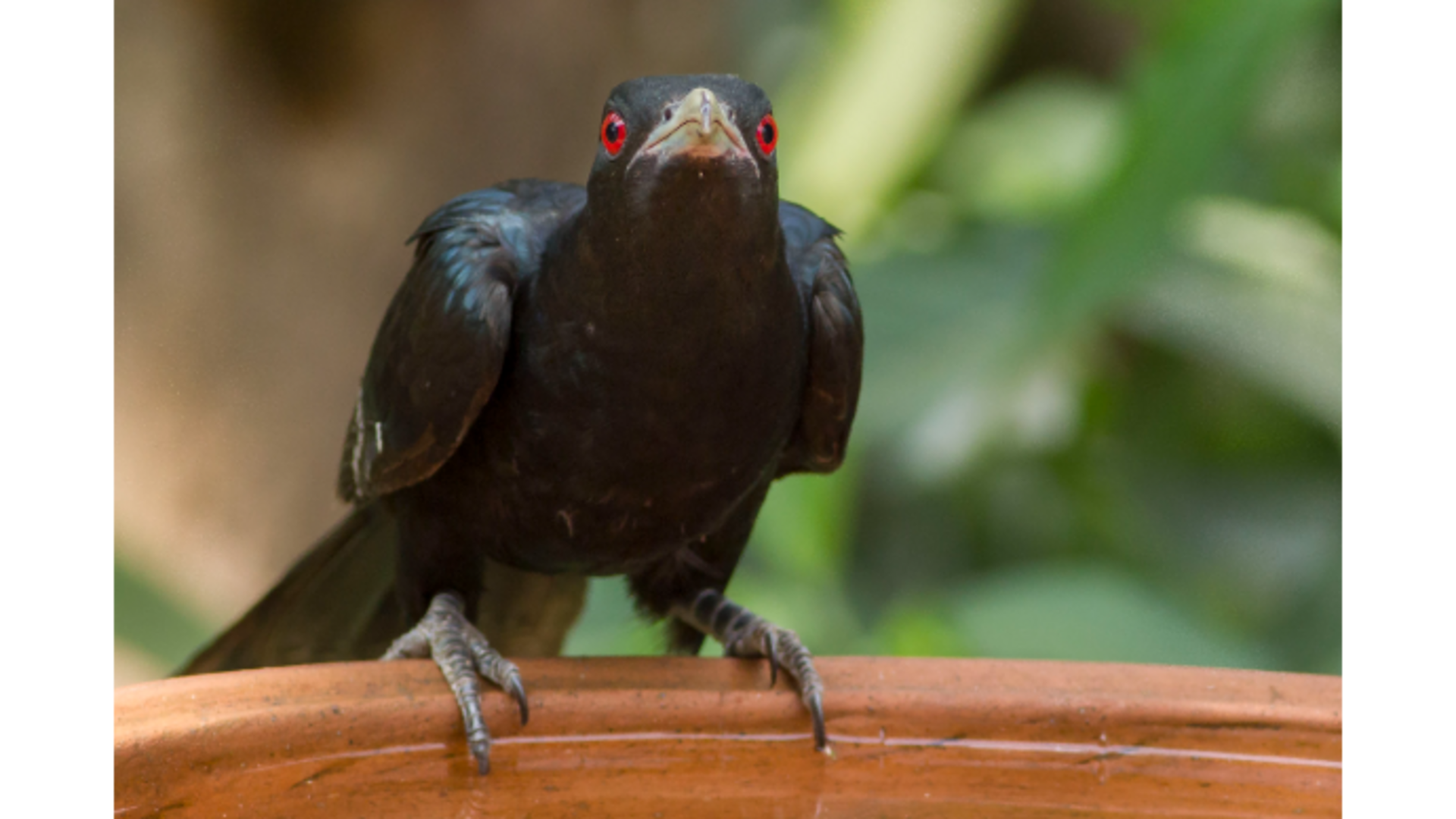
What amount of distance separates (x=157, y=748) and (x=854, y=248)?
261 centimetres

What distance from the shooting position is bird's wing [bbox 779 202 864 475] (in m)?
2.34

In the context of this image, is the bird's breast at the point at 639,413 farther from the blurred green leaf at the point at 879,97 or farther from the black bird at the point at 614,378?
the blurred green leaf at the point at 879,97

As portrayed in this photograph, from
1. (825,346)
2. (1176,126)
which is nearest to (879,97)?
(1176,126)

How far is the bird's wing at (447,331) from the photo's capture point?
7.09 ft

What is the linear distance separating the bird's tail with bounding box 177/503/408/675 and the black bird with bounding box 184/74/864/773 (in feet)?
0.23

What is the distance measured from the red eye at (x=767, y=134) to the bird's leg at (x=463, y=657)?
0.90 metres

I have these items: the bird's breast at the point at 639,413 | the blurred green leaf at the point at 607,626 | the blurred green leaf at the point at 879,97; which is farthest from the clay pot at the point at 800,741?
the blurred green leaf at the point at 879,97

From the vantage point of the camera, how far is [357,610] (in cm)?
281

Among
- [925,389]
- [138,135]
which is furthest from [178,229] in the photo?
[925,389]

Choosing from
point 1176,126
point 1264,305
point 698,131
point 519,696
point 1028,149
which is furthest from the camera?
point 1028,149

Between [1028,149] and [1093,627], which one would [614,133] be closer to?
[1093,627]

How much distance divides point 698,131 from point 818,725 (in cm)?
97

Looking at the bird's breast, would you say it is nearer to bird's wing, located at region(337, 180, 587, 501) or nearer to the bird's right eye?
bird's wing, located at region(337, 180, 587, 501)

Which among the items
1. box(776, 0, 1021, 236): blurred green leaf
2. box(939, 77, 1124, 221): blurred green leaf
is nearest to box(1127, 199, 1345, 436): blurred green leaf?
box(939, 77, 1124, 221): blurred green leaf
